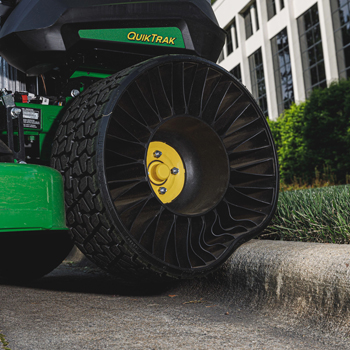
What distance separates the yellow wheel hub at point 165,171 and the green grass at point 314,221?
836mm

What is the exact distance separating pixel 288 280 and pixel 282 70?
2463 cm

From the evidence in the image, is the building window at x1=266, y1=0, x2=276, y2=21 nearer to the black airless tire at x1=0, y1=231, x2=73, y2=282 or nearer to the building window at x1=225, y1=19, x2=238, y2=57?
the building window at x1=225, y1=19, x2=238, y2=57

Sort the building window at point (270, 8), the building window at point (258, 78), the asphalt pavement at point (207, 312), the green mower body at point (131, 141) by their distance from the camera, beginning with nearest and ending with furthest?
the asphalt pavement at point (207, 312), the green mower body at point (131, 141), the building window at point (270, 8), the building window at point (258, 78)

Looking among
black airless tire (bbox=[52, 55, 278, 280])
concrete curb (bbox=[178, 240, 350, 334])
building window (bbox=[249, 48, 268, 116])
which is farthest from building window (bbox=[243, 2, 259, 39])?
concrete curb (bbox=[178, 240, 350, 334])

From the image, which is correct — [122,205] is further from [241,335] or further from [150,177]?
[241,335]

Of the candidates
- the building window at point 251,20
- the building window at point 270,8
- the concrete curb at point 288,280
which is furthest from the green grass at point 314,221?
the building window at point 251,20

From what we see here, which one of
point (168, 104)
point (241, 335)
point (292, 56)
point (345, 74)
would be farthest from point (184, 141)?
point (292, 56)

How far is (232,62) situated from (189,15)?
28.5 m

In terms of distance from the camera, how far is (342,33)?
2017cm

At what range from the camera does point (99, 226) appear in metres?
2.14

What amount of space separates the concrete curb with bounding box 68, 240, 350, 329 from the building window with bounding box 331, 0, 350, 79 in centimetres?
1892

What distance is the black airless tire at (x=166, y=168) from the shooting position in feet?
7.13

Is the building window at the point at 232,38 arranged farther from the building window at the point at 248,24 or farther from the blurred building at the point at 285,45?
the building window at the point at 248,24

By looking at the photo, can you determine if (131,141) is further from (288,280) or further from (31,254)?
(31,254)
